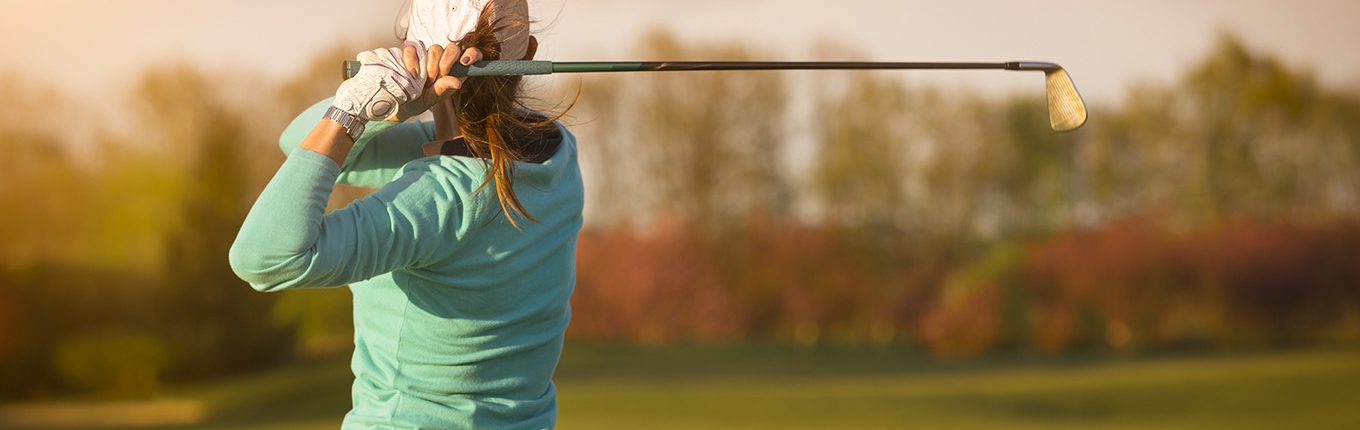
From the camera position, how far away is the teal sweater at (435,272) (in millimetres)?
771

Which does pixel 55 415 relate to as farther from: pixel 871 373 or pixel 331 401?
pixel 871 373

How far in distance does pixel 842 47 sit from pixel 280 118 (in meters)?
2.01

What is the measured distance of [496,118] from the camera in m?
0.91

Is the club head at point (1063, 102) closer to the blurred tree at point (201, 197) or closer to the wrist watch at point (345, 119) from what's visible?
the wrist watch at point (345, 119)

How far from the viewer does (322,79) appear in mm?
3738

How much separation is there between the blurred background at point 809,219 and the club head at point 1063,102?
2.44 metres

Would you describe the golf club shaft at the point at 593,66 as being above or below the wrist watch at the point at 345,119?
above

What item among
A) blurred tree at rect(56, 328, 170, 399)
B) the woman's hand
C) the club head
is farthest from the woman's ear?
blurred tree at rect(56, 328, 170, 399)

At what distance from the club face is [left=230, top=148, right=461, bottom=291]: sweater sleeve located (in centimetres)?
81

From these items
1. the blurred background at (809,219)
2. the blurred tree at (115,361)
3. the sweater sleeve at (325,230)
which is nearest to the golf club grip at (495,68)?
the sweater sleeve at (325,230)

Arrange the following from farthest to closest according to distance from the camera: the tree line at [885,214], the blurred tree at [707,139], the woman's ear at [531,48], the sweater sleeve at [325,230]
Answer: the blurred tree at [707,139]
the tree line at [885,214]
the woman's ear at [531,48]
the sweater sleeve at [325,230]

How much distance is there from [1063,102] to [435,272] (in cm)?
85

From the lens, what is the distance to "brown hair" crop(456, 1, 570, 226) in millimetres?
871

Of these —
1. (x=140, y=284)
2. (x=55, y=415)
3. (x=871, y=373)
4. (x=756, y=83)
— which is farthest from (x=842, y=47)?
(x=55, y=415)
